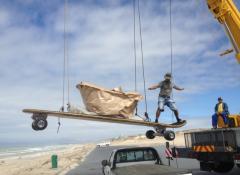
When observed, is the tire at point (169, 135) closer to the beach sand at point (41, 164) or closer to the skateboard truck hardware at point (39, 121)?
the skateboard truck hardware at point (39, 121)

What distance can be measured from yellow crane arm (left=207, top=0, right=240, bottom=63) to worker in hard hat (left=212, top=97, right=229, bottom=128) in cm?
210

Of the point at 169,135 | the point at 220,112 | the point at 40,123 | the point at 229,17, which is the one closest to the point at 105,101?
the point at 40,123

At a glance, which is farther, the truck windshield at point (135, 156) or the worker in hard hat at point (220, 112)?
the worker in hard hat at point (220, 112)

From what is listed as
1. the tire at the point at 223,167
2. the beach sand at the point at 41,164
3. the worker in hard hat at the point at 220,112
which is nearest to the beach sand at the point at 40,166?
the beach sand at the point at 41,164

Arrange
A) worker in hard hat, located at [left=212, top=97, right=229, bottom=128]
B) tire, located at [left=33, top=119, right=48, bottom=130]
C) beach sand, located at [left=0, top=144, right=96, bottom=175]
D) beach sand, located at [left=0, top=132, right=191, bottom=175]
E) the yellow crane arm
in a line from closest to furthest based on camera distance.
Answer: tire, located at [left=33, top=119, right=48, bottom=130] → the yellow crane arm → worker in hard hat, located at [left=212, top=97, right=229, bottom=128] → beach sand, located at [left=0, top=144, right=96, bottom=175] → beach sand, located at [left=0, top=132, right=191, bottom=175]

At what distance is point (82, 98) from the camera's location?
1113 cm

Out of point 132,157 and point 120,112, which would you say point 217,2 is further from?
point 132,157

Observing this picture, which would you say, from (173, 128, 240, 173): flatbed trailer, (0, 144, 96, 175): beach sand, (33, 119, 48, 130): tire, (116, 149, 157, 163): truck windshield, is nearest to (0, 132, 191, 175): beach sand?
(0, 144, 96, 175): beach sand

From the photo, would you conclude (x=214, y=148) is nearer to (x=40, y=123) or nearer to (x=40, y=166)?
(x=40, y=123)

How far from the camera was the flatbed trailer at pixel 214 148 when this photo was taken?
11258 mm

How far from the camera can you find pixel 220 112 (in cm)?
1347

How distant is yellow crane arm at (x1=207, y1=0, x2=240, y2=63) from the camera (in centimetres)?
1266

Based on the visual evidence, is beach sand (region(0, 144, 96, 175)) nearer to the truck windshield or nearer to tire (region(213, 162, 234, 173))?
tire (region(213, 162, 234, 173))

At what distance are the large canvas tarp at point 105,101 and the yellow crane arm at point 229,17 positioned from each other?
13.8 feet
